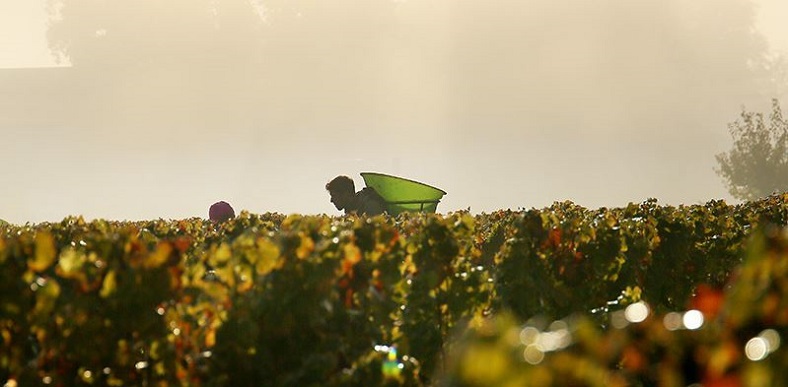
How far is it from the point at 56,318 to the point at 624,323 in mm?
2989

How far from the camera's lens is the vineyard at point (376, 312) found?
98.7 inches

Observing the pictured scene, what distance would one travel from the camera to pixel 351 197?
2578 cm

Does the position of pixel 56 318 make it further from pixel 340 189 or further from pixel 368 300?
pixel 340 189

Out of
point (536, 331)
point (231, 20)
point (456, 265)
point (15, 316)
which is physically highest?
point (231, 20)

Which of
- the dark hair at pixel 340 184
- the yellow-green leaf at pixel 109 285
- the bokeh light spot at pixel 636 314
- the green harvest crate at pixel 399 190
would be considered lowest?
the bokeh light spot at pixel 636 314

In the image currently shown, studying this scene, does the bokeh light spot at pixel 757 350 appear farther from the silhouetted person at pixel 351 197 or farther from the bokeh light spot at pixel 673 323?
the silhouetted person at pixel 351 197

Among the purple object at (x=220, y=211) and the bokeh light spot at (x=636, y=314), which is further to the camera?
the purple object at (x=220, y=211)

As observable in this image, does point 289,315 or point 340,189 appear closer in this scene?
point 289,315

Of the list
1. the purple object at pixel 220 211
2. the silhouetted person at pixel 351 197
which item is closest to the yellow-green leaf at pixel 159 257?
the silhouetted person at pixel 351 197

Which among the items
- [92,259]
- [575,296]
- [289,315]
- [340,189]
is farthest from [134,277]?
[340,189]

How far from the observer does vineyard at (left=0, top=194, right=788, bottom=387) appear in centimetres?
251

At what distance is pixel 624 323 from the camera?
2.61 meters

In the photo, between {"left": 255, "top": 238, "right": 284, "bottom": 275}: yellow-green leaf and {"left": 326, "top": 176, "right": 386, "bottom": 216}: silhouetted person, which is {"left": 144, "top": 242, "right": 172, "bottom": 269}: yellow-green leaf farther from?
{"left": 326, "top": 176, "right": 386, "bottom": 216}: silhouetted person

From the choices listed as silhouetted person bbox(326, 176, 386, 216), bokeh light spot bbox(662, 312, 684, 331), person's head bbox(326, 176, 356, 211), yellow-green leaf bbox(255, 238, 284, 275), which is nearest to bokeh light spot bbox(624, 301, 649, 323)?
bokeh light spot bbox(662, 312, 684, 331)
